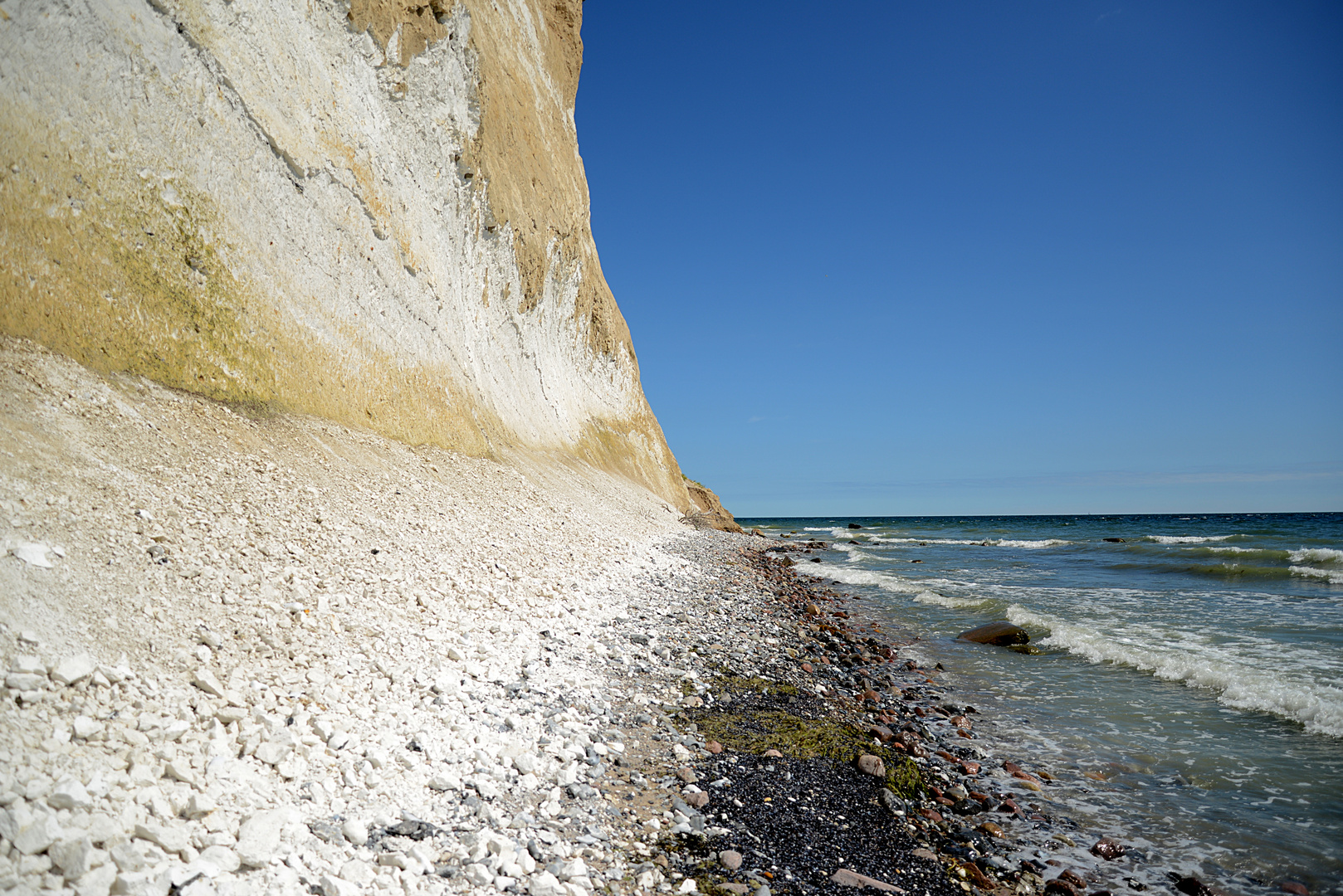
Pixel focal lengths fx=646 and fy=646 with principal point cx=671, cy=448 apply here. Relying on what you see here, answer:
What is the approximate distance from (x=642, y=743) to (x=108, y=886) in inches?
155

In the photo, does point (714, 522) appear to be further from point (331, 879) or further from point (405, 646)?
point (331, 879)

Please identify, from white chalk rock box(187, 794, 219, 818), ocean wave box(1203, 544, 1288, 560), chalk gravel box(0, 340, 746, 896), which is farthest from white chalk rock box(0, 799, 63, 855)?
ocean wave box(1203, 544, 1288, 560)

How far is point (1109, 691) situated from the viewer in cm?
996

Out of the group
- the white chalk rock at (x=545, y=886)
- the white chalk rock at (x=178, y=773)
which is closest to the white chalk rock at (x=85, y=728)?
the white chalk rock at (x=178, y=773)

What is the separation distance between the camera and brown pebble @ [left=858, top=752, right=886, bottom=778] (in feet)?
20.6

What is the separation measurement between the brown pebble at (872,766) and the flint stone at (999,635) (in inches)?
319

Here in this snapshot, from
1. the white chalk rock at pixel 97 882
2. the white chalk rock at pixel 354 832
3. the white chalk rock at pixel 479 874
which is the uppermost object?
the white chalk rock at pixel 97 882

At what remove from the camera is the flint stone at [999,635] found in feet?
43.2

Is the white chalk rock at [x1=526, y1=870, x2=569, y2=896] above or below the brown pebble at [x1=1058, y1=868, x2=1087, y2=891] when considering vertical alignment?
above

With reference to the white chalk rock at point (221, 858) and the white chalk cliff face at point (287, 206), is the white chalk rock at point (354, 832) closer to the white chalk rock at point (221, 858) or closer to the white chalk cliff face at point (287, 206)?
the white chalk rock at point (221, 858)

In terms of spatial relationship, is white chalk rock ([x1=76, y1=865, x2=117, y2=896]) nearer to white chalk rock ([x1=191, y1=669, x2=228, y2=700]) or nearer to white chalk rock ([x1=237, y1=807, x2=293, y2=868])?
white chalk rock ([x1=237, y1=807, x2=293, y2=868])

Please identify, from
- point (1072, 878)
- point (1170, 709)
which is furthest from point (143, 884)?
point (1170, 709)

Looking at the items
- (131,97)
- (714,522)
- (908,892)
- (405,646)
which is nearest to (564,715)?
(405,646)

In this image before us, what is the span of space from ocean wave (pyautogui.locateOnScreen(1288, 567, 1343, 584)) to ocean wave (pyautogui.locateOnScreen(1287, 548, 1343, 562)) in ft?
10.4
